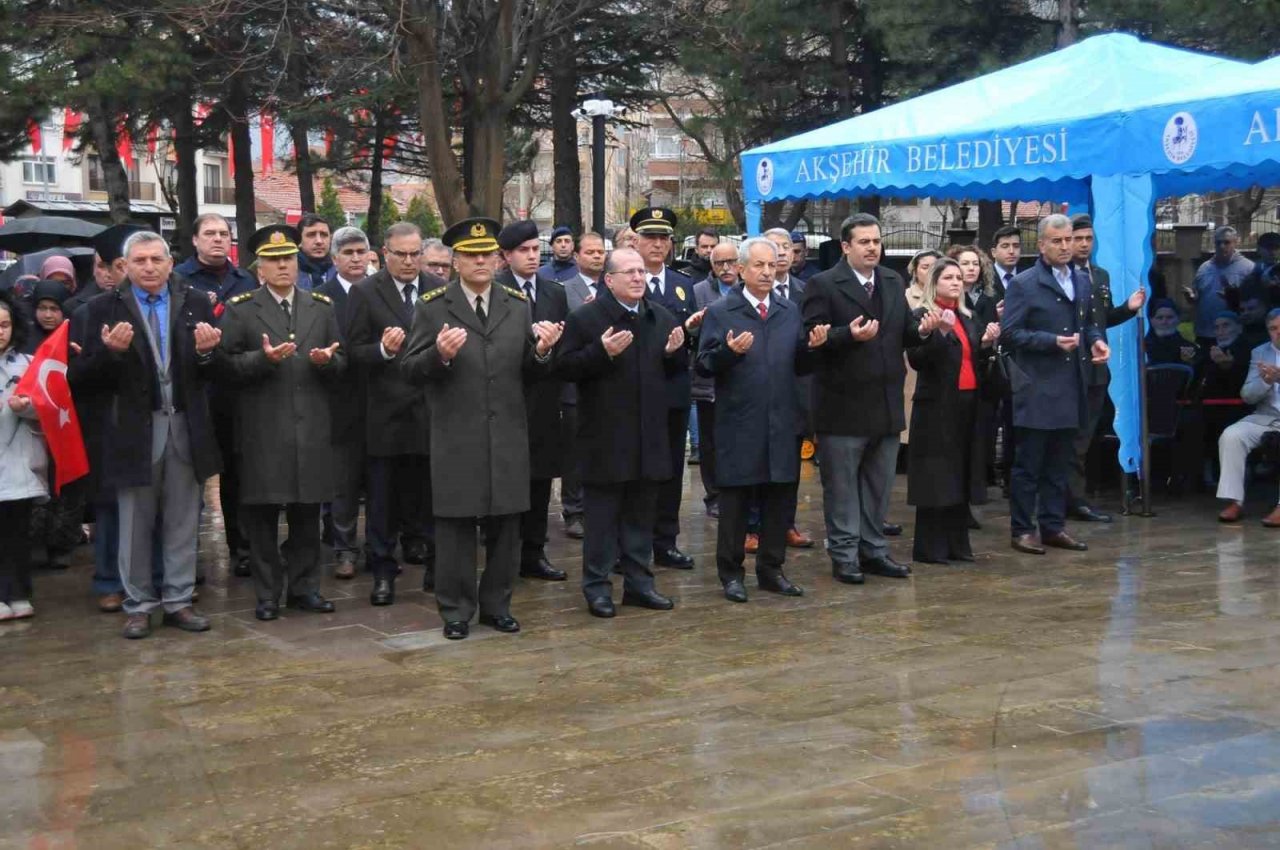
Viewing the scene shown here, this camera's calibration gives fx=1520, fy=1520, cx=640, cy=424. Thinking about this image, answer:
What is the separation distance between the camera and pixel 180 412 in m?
7.35

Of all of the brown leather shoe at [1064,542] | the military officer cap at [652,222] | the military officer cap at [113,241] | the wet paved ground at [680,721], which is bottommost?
the wet paved ground at [680,721]

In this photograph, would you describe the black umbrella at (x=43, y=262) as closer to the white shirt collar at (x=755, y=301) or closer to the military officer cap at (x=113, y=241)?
the military officer cap at (x=113, y=241)

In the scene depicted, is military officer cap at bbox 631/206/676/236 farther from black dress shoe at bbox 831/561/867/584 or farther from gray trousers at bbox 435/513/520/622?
gray trousers at bbox 435/513/520/622

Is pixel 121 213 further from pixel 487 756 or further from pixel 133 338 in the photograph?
pixel 487 756

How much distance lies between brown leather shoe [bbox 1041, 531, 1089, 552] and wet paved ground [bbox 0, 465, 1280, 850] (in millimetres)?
775

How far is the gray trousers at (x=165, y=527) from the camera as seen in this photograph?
728 cm

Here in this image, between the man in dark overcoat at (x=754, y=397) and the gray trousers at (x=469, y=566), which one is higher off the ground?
the man in dark overcoat at (x=754, y=397)

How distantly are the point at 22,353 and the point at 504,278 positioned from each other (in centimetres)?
262

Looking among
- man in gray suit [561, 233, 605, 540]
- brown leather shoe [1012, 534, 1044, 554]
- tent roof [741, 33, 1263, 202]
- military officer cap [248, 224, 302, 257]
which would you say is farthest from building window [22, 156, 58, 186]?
brown leather shoe [1012, 534, 1044, 554]

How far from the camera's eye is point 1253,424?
1039 cm

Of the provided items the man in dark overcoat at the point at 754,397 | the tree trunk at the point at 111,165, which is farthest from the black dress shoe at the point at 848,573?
the tree trunk at the point at 111,165

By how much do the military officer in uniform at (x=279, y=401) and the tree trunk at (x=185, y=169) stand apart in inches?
811

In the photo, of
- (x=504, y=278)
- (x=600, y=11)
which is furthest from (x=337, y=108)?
(x=504, y=278)

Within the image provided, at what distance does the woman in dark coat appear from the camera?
8633 mm
